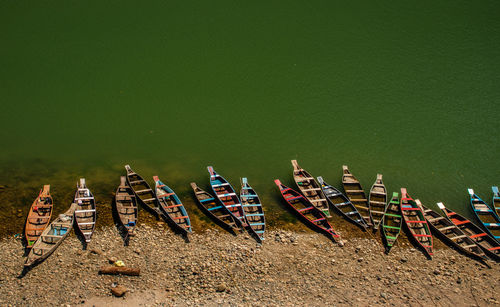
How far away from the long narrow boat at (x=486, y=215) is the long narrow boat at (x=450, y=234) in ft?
4.93

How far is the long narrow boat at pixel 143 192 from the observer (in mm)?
17062

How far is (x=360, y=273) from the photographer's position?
49.3 ft

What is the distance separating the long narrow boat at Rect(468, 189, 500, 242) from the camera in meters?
17.5

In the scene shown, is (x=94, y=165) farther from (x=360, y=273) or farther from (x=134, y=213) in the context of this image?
(x=360, y=273)

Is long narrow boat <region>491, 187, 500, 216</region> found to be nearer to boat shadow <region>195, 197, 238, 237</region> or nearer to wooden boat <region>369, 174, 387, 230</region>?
wooden boat <region>369, 174, 387, 230</region>

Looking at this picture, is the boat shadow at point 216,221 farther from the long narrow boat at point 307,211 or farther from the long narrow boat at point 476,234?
the long narrow boat at point 476,234

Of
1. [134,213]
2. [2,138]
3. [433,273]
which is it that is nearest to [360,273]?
[433,273]

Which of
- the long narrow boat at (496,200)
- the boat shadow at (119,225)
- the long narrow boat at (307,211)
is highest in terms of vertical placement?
the long narrow boat at (496,200)

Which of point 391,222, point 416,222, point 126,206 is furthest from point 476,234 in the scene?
point 126,206

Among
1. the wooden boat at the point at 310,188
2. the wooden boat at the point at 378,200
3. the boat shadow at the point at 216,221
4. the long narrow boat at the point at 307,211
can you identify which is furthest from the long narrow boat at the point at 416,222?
the boat shadow at the point at 216,221

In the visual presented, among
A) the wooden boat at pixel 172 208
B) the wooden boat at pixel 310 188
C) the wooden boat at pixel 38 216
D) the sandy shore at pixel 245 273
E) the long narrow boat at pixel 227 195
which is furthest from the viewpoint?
the wooden boat at pixel 310 188

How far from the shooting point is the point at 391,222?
17.6 meters

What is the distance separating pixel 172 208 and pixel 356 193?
30.4 ft

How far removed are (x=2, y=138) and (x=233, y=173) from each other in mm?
12804
